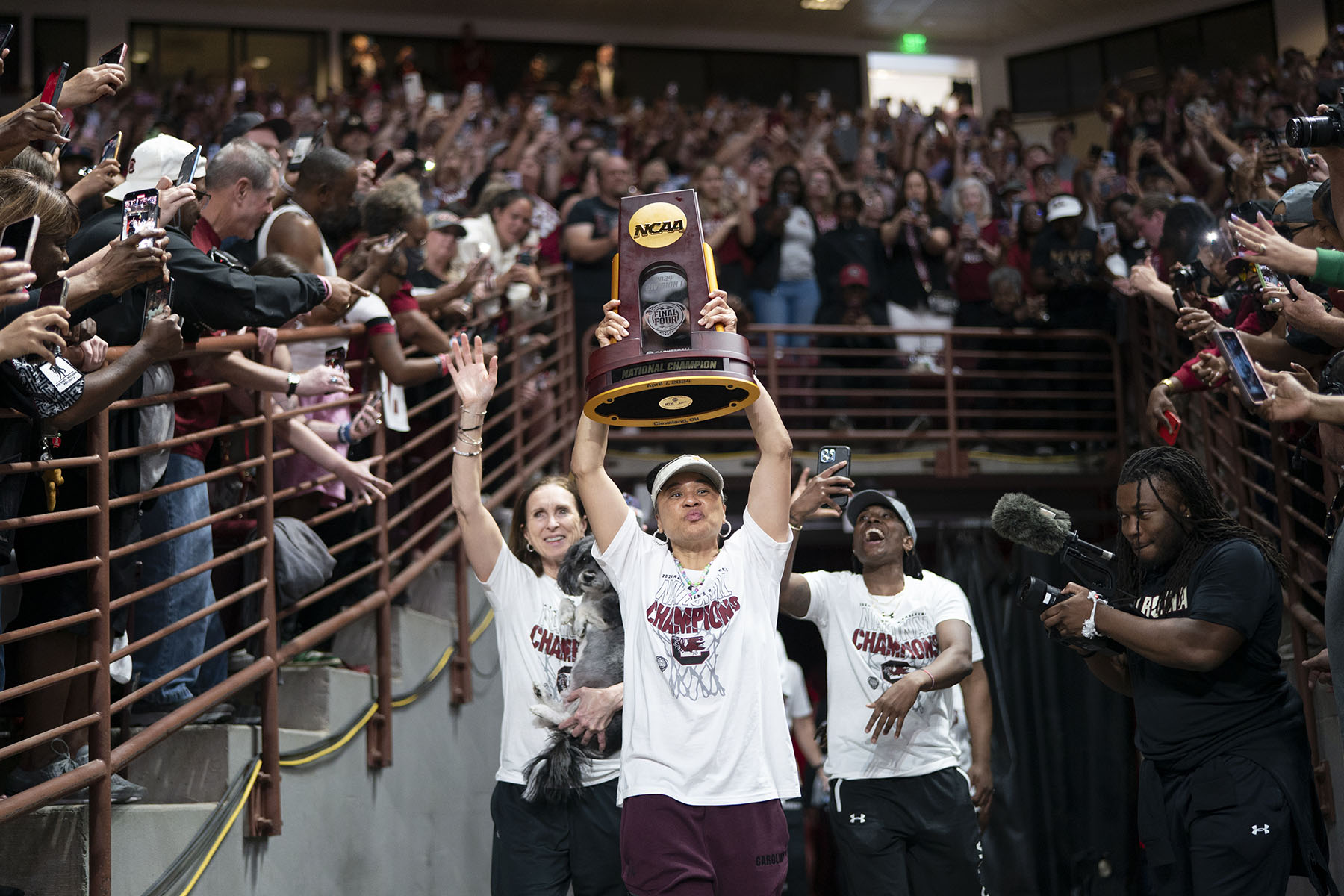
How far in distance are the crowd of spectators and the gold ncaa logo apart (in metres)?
1.17

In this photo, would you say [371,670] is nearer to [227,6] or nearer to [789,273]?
[789,273]

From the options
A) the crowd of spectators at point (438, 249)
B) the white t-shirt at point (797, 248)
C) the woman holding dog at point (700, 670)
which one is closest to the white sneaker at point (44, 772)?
the crowd of spectators at point (438, 249)

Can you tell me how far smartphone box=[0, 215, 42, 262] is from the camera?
9.41 feet

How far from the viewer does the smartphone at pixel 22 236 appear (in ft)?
9.41

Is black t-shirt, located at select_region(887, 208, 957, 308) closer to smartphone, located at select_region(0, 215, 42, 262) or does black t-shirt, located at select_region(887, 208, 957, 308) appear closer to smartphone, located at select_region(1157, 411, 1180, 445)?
smartphone, located at select_region(1157, 411, 1180, 445)

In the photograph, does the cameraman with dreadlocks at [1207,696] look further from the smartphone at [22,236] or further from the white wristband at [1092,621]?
the smartphone at [22,236]

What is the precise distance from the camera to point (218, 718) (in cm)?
418

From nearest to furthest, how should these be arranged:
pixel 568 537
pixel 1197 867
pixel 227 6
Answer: pixel 1197 867, pixel 568 537, pixel 227 6

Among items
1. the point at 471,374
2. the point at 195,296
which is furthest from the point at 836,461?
the point at 195,296

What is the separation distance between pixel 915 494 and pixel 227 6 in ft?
37.1

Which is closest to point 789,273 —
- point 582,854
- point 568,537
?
point 568,537

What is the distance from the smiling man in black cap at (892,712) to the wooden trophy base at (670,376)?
3.91 ft

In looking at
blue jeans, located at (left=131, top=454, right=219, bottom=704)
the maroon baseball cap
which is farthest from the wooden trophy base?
the maroon baseball cap

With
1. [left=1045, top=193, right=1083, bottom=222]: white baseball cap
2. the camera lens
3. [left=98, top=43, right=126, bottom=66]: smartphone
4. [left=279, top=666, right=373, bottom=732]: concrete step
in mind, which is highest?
[left=1045, top=193, right=1083, bottom=222]: white baseball cap
